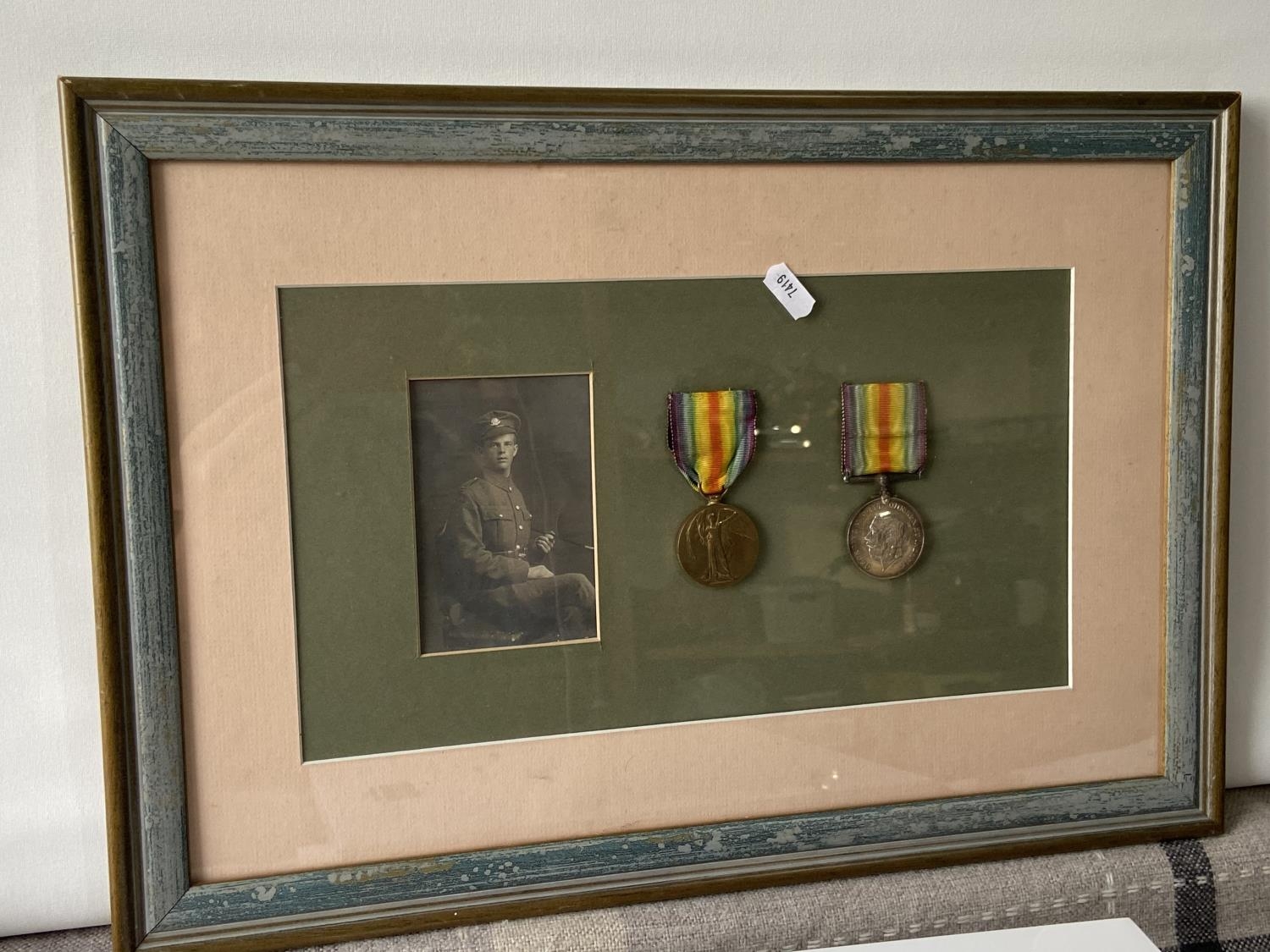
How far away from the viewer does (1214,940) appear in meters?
0.76

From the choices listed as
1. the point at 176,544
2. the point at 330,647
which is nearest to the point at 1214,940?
the point at 330,647

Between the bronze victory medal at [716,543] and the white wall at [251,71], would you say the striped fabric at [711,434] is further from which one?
the white wall at [251,71]

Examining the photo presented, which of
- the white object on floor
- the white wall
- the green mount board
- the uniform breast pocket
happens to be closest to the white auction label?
the green mount board

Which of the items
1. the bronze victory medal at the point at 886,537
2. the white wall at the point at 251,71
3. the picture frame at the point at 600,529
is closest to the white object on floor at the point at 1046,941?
the picture frame at the point at 600,529

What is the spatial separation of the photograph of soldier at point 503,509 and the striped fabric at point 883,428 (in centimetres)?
18

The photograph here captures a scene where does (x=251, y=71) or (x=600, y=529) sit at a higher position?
(x=251, y=71)

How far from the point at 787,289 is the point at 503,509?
0.24 m

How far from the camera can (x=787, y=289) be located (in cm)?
70

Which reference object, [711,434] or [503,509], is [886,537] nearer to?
[711,434]

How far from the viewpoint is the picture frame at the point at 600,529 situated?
619 mm

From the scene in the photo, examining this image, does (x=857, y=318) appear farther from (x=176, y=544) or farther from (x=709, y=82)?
(x=176, y=544)

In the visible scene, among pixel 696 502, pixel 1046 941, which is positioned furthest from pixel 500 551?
pixel 1046 941

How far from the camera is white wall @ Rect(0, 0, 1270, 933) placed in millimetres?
642

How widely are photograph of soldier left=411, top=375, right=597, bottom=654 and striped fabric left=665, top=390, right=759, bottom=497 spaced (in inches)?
2.5
